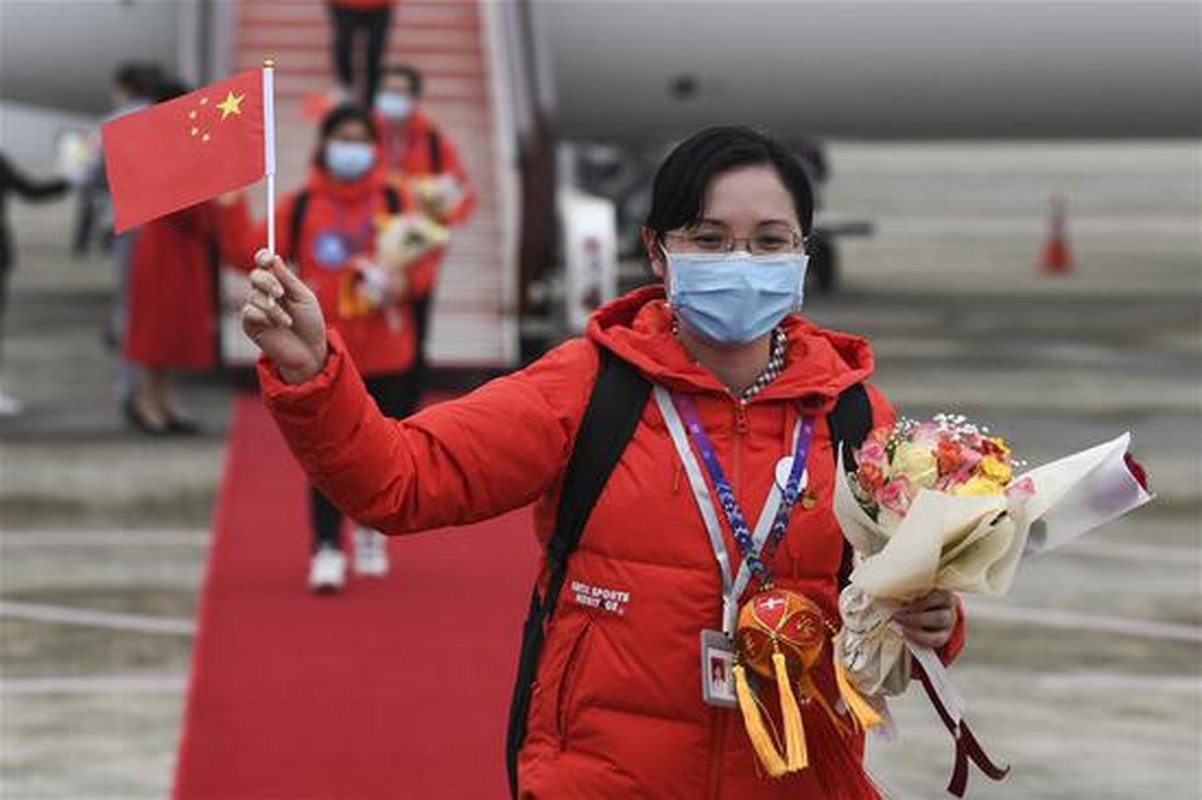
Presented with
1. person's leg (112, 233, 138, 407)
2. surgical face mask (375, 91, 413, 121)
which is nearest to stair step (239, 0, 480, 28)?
person's leg (112, 233, 138, 407)

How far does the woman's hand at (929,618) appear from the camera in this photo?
3809 mm

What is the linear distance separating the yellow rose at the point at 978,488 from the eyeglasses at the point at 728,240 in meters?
0.51

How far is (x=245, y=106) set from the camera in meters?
3.90

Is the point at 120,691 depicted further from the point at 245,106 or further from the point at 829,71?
the point at 829,71

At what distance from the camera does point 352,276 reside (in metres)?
9.43

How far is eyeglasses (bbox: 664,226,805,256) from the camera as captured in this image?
4020mm

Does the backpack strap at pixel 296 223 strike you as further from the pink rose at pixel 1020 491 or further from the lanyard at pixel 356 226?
the pink rose at pixel 1020 491

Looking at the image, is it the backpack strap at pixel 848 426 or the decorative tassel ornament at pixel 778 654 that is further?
the backpack strap at pixel 848 426

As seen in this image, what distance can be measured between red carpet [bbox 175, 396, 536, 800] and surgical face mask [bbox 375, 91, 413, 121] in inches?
83.9

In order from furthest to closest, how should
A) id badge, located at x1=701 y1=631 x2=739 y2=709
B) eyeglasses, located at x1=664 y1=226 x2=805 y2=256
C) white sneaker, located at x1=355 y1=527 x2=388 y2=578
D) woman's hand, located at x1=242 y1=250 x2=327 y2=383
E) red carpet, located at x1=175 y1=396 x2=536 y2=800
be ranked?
white sneaker, located at x1=355 y1=527 x2=388 y2=578, red carpet, located at x1=175 y1=396 x2=536 y2=800, eyeglasses, located at x1=664 y1=226 x2=805 y2=256, id badge, located at x1=701 y1=631 x2=739 y2=709, woman's hand, located at x1=242 y1=250 x2=327 y2=383

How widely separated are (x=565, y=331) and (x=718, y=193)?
1276 centimetres

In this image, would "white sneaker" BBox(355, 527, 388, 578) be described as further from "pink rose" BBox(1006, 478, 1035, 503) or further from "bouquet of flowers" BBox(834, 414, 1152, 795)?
"pink rose" BBox(1006, 478, 1035, 503)

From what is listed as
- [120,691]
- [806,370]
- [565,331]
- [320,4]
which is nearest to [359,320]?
[120,691]

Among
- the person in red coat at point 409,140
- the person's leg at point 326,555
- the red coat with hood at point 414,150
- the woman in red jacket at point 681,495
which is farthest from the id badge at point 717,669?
the red coat with hood at point 414,150
